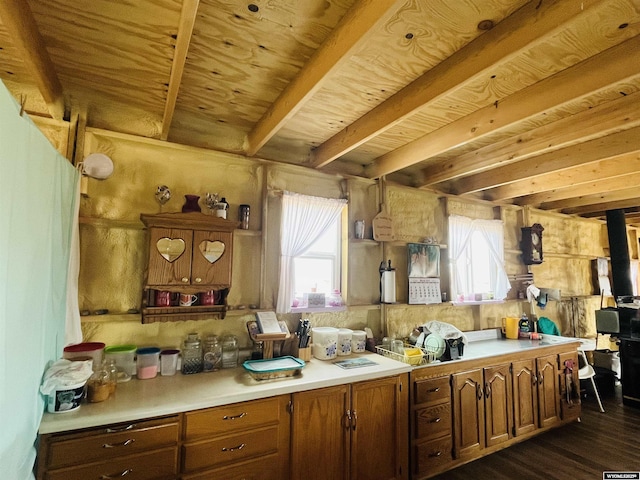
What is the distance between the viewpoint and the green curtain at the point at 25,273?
1083 mm

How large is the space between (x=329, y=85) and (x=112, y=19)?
3.54 feet

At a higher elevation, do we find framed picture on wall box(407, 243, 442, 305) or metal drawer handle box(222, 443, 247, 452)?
framed picture on wall box(407, 243, 442, 305)

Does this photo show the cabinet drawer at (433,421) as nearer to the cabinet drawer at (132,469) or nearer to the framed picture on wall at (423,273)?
the framed picture on wall at (423,273)

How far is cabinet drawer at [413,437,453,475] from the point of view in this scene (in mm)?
2362

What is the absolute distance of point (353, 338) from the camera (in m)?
2.72

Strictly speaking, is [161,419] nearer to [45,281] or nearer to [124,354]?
[124,354]

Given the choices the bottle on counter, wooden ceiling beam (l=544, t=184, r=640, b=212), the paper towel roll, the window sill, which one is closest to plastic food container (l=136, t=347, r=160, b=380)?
the window sill

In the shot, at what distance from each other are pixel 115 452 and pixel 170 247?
1.08 m

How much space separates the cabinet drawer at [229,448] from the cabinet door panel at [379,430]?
56 cm

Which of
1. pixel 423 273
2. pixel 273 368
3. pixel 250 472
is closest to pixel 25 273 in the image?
pixel 273 368

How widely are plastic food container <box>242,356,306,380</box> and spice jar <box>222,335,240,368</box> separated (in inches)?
7.4

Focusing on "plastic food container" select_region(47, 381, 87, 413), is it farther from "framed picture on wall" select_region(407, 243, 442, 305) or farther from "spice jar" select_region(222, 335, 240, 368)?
"framed picture on wall" select_region(407, 243, 442, 305)

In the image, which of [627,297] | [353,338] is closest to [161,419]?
[353,338]

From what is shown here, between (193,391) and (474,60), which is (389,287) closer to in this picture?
(193,391)
